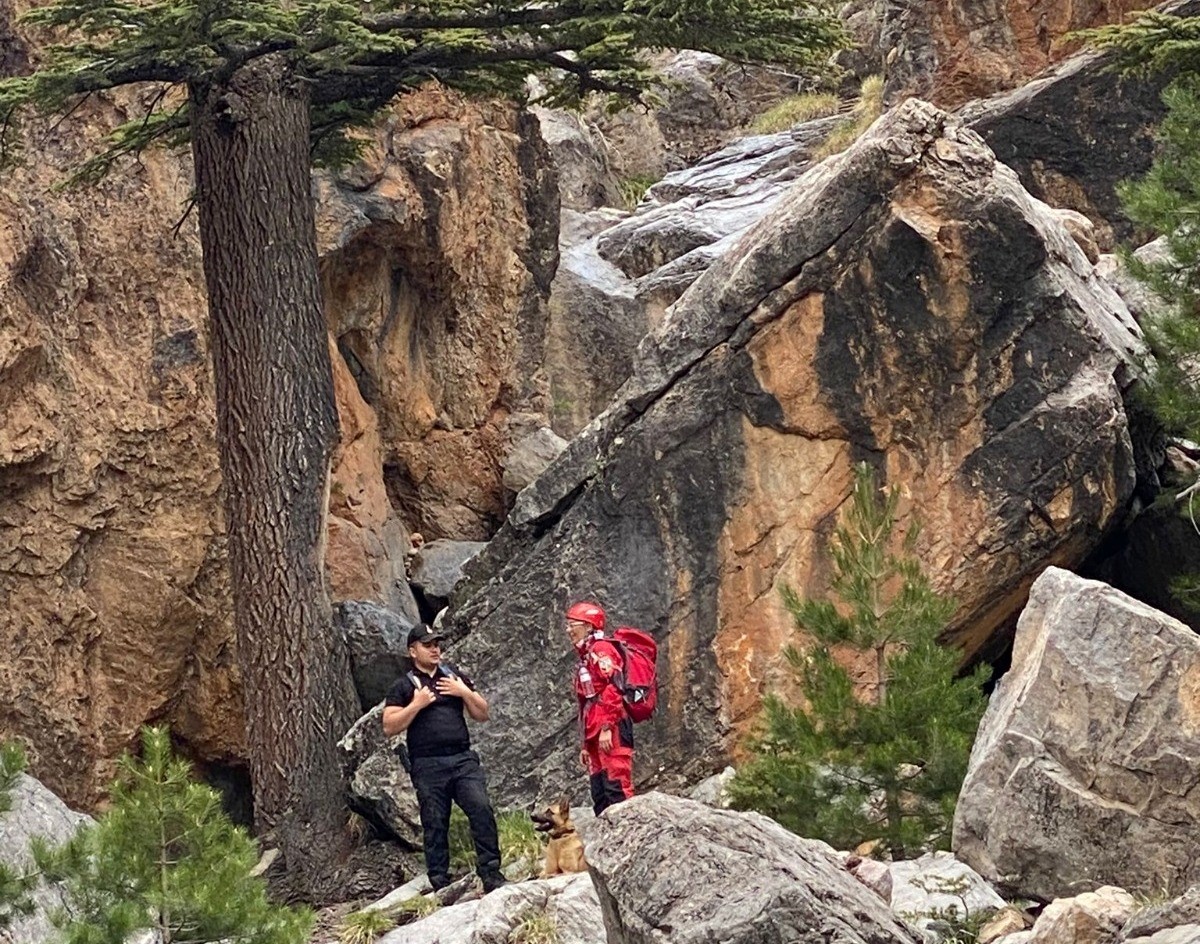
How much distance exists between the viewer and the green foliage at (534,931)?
981 centimetres

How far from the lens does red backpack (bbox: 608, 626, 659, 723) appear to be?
37.3ft

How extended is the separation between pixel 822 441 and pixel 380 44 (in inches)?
189

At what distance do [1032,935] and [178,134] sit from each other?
11.0 m

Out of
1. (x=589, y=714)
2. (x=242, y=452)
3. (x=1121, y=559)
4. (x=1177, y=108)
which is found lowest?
(x=1121, y=559)

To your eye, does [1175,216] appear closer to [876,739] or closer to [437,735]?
[876,739]

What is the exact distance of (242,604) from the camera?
14.3 metres

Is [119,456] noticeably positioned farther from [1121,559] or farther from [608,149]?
[608,149]

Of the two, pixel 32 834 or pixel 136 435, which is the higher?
pixel 32 834

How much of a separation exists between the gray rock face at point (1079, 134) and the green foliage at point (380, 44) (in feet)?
25.4

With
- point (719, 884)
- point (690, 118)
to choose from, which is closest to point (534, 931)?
point (719, 884)

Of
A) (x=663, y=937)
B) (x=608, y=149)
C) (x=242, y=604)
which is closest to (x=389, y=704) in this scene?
(x=242, y=604)

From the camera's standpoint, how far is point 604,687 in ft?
37.3

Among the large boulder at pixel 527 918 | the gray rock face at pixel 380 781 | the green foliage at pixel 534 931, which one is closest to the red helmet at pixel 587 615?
the large boulder at pixel 527 918

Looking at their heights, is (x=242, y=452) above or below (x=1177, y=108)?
below
